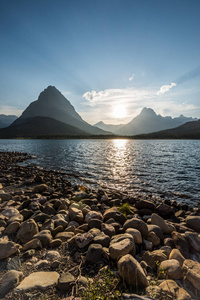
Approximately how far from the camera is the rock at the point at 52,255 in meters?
4.73

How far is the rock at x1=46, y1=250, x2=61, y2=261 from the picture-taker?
4.73 m

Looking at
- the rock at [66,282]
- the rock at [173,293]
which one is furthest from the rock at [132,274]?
the rock at [66,282]

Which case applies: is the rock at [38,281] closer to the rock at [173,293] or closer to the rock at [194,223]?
the rock at [173,293]

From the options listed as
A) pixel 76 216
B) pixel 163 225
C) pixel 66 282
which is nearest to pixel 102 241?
pixel 66 282

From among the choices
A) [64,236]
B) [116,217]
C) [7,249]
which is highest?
[7,249]

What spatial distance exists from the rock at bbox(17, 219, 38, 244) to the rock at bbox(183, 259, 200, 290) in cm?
537

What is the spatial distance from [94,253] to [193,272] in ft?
9.01

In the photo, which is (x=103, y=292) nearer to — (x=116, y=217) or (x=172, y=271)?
(x=172, y=271)

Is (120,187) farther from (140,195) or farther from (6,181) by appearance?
(6,181)

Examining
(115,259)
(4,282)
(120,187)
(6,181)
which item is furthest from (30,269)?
(6,181)

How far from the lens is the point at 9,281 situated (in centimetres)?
360

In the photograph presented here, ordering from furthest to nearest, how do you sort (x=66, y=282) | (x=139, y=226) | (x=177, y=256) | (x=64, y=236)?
(x=139, y=226)
(x=64, y=236)
(x=177, y=256)
(x=66, y=282)

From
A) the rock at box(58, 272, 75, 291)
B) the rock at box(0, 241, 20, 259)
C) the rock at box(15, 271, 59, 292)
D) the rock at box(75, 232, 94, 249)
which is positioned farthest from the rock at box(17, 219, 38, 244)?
the rock at box(58, 272, 75, 291)

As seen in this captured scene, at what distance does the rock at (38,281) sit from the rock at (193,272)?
3.47 m
